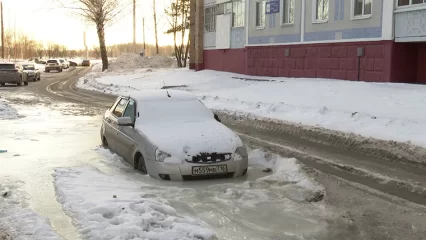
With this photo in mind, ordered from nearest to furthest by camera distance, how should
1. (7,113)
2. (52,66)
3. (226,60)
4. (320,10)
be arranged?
(7,113) → (320,10) → (226,60) → (52,66)

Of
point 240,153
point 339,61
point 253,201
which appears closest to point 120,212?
point 253,201

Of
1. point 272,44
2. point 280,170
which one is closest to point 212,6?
point 272,44

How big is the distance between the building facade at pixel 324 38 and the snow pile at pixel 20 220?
15.8 m

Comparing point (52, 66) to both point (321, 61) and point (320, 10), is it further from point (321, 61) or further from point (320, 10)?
point (321, 61)

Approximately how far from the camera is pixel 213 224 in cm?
520

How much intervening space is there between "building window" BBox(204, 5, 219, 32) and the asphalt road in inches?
949

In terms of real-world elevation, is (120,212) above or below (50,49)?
below

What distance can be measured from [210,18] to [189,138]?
28.9 meters

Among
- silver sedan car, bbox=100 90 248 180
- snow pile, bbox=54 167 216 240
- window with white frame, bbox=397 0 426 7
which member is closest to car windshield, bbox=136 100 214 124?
silver sedan car, bbox=100 90 248 180

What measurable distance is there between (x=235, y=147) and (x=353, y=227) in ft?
8.08

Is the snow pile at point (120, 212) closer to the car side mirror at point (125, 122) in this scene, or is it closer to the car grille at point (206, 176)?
the car grille at point (206, 176)

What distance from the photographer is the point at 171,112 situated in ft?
26.8

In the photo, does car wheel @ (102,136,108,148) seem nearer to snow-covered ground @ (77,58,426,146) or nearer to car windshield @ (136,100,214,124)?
car windshield @ (136,100,214,124)

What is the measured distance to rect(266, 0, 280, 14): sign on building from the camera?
85.1ft
